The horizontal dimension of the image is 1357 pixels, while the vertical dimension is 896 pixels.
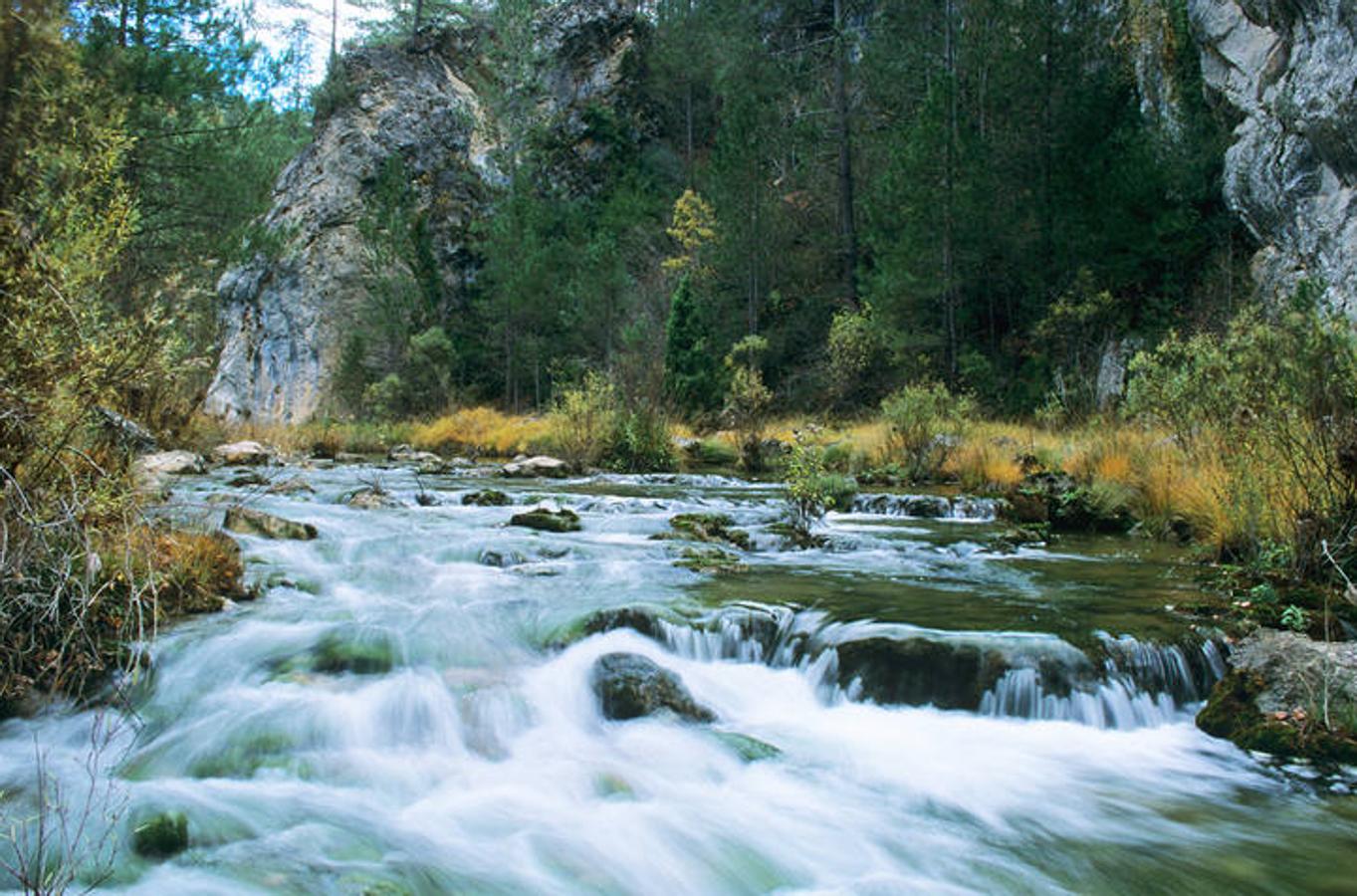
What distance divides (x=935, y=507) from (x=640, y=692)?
19.3ft

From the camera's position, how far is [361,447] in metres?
19.3

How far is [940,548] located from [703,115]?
1305 inches

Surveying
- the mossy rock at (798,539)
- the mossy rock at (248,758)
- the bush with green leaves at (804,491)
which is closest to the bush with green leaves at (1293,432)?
the mossy rock at (798,539)

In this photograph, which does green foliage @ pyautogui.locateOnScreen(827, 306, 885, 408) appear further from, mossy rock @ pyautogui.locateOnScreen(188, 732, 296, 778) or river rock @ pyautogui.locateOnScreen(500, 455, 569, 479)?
mossy rock @ pyautogui.locateOnScreen(188, 732, 296, 778)

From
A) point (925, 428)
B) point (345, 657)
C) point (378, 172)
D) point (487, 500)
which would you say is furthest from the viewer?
point (378, 172)

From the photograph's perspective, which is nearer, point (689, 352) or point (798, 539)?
point (798, 539)

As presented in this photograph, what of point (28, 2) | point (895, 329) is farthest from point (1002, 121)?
point (28, 2)

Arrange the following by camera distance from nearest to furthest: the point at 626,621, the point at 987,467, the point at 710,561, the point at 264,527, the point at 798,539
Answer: the point at 626,621 < the point at 710,561 < the point at 264,527 < the point at 798,539 < the point at 987,467

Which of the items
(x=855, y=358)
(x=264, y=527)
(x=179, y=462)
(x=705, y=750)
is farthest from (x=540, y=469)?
(x=855, y=358)

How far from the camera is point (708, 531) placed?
7422mm

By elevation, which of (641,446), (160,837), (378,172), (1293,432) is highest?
(378,172)

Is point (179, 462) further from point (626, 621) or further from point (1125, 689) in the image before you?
point (1125, 689)

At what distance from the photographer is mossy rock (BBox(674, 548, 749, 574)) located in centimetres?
597

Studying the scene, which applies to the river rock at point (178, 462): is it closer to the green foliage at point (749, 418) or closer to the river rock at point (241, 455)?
the river rock at point (241, 455)
